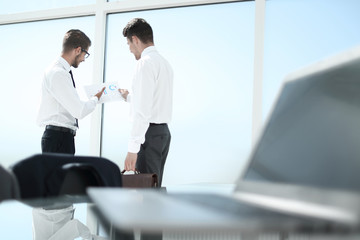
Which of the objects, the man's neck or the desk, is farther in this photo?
the man's neck

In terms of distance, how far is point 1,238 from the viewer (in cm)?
185

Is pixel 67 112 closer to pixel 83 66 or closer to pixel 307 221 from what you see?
pixel 83 66

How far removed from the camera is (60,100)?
2.30 meters

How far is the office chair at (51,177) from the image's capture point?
85cm

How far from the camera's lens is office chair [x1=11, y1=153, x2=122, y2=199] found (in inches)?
33.4

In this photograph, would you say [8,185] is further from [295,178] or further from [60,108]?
[60,108]

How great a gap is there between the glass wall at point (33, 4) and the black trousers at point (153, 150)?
87.4 inches

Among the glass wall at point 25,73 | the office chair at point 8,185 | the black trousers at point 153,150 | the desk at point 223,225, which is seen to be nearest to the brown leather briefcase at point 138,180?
the black trousers at point 153,150

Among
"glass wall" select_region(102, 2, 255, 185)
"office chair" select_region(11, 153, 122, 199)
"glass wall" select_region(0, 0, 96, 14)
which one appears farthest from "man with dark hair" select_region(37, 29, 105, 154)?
"glass wall" select_region(0, 0, 96, 14)

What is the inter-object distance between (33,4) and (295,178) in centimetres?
400

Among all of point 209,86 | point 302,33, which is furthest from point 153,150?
point 302,33

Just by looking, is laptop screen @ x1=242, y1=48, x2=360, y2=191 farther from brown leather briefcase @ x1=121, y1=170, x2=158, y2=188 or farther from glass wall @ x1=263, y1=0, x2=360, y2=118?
glass wall @ x1=263, y1=0, x2=360, y2=118

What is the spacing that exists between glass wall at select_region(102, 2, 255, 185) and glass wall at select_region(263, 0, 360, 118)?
0.14 metres

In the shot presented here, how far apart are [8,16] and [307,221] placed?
4.33 m
